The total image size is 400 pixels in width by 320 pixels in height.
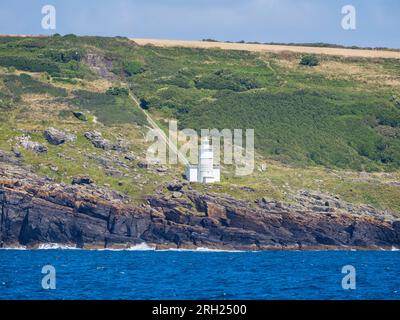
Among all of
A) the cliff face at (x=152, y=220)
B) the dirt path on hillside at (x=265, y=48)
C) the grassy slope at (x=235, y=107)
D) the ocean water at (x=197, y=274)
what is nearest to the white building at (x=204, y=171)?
the grassy slope at (x=235, y=107)

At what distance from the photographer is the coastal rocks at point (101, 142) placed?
396ft

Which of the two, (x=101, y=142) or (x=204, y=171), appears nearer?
(x=204, y=171)

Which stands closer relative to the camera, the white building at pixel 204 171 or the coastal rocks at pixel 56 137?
the white building at pixel 204 171

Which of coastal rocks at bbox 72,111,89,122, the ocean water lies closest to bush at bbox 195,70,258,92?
coastal rocks at bbox 72,111,89,122

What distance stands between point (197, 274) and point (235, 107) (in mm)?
72256

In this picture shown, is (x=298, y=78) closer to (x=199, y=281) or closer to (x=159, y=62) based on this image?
(x=159, y=62)

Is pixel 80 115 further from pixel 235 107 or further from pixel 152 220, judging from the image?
pixel 152 220

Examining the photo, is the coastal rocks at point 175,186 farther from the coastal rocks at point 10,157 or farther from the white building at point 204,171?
the coastal rocks at point 10,157

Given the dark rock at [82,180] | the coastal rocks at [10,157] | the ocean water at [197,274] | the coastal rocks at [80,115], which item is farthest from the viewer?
the coastal rocks at [80,115]

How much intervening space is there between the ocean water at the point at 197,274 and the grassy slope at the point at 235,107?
14.8 meters

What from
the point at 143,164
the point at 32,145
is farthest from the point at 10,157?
the point at 143,164

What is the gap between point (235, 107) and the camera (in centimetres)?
14750

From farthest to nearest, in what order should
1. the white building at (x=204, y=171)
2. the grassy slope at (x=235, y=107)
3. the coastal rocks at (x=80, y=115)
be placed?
the coastal rocks at (x=80, y=115) < the grassy slope at (x=235, y=107) < the white building at (x=204, y=171)
